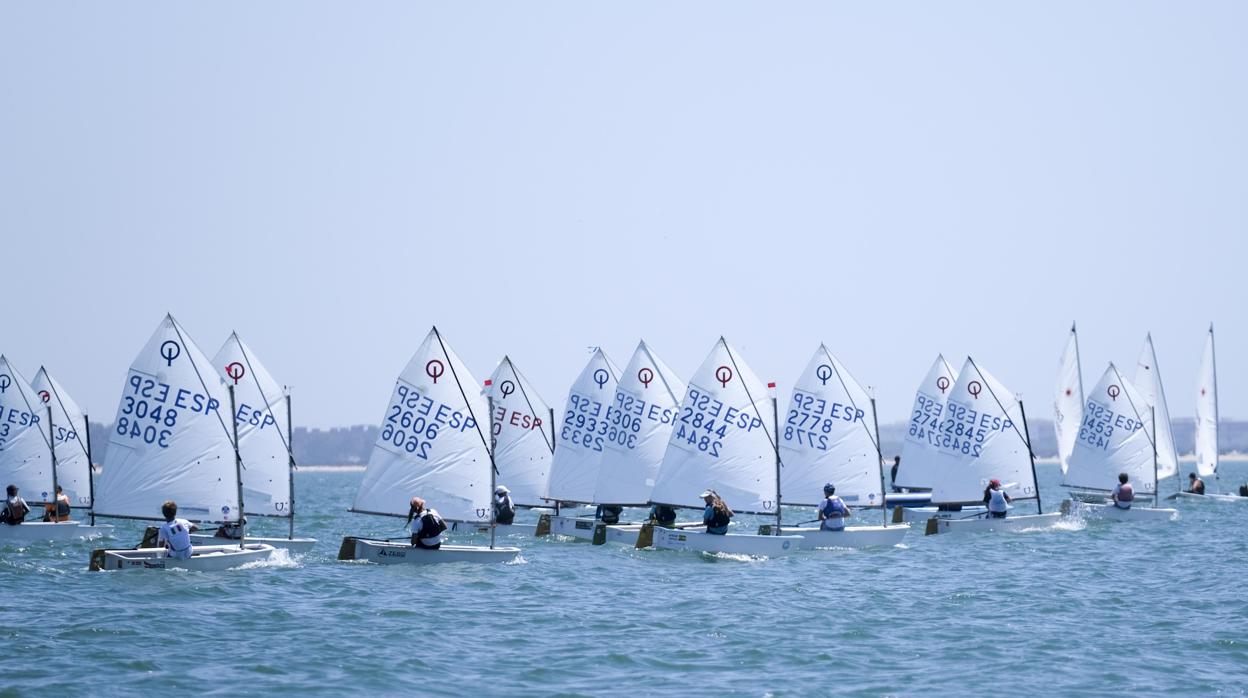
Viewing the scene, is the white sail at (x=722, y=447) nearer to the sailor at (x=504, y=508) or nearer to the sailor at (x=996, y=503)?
the sailor at (x=504, y=508)

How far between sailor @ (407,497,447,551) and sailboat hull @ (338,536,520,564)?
0.16m

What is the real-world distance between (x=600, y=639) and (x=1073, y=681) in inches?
282

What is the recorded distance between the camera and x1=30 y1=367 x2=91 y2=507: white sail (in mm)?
44656

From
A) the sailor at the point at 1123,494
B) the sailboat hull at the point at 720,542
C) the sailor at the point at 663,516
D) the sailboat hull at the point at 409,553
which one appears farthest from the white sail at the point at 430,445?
the sailor at the point at 1123,494

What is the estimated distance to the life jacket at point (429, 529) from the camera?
2998 centimetres

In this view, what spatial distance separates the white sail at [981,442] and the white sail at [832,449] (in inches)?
294

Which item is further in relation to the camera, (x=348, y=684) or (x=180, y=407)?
(x=180, y=407)

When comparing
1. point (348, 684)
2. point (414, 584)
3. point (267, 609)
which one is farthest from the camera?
point (414, 584)

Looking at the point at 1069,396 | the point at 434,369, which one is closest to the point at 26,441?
the point at 434,369

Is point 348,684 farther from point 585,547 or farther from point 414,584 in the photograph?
point 585,547

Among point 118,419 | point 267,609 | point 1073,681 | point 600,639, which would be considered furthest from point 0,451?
point 1073,681

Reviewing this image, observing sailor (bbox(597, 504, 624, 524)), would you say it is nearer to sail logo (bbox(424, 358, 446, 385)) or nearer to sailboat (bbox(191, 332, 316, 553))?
sailboat (bbox(191, 332, 316, 553))

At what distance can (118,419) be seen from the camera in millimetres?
31516

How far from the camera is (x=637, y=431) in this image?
41344 mm
